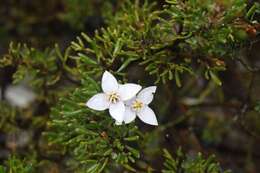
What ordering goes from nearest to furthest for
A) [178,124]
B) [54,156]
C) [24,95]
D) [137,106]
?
[137,106] → [54,156] → [178,124] → [24,95]

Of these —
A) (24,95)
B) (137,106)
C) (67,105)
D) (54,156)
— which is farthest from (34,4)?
(137,106)

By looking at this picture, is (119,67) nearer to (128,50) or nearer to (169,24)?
(128,50)

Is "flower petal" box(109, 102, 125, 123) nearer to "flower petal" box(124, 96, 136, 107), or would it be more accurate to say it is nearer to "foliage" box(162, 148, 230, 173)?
"flower petal" box(124, 96, 136, 107)

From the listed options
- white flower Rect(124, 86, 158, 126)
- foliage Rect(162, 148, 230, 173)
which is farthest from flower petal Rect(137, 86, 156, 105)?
foliage Rect(162, 148, 230, 173)

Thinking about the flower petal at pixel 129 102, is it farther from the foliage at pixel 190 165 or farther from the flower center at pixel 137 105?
the foliage at pixel 190 165

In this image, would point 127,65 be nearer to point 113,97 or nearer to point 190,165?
point 113,97

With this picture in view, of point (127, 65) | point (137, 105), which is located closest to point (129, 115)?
point (137, 105)
